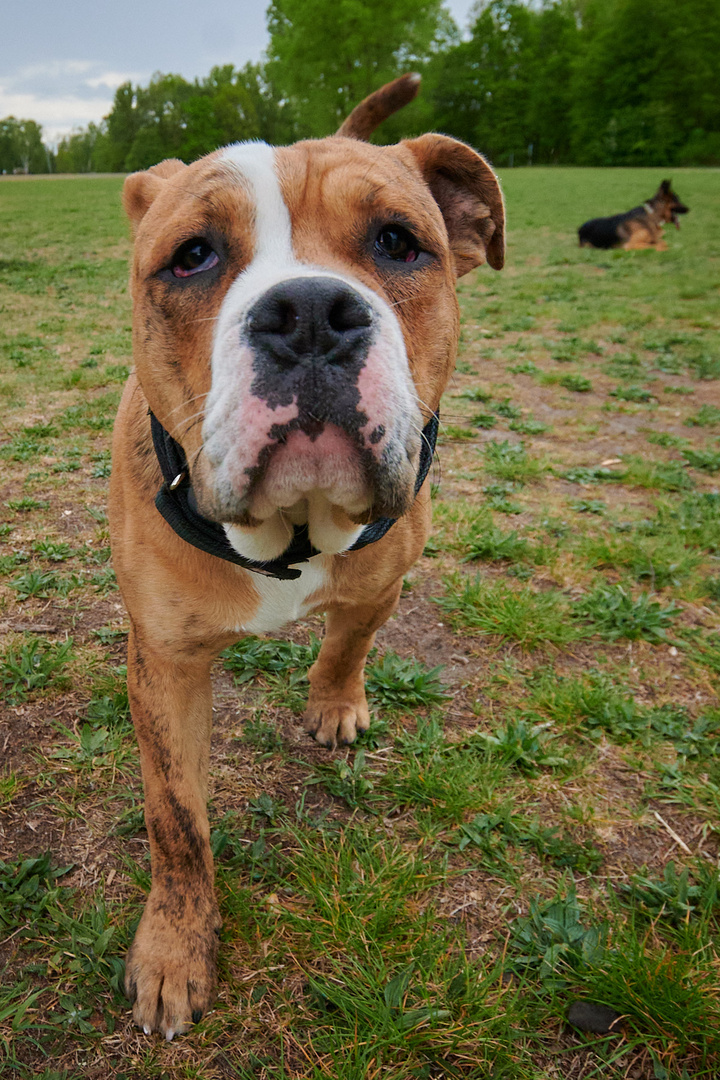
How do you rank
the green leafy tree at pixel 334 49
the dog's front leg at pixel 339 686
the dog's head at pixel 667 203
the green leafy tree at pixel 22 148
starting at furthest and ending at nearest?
the green leafy tree at pixel 22 148, the green leafy tree at pixel 334 49, the dog's head at pixel 667 203, the dog's front leg at pixel 339 686

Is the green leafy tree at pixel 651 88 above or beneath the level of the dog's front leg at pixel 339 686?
above

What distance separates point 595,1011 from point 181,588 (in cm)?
155

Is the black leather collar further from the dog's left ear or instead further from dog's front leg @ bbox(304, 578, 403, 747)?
the dog's left ear

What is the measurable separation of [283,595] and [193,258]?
36.3 inches

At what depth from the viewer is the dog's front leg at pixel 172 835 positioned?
1911 millimetres

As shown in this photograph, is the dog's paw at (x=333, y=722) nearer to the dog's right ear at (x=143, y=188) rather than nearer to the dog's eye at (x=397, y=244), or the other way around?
the dog's eye at (x=397, y=244)

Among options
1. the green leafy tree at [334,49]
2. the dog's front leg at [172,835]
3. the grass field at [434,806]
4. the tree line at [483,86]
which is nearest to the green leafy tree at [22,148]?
the tree line at [483,86]

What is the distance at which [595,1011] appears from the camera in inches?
73.5

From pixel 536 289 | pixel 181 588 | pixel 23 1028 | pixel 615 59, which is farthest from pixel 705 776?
pixel 615 59

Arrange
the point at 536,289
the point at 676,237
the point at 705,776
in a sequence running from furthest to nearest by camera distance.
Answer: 1. the point at 676,237
2. the point at 536,289
3. the point at 705,776

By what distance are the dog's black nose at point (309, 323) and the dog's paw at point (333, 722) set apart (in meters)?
1.71

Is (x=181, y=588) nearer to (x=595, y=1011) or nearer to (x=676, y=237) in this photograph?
(x=595, y=1011)

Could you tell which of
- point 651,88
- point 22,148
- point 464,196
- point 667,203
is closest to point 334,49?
point 651,88

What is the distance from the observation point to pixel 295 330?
1.42m
